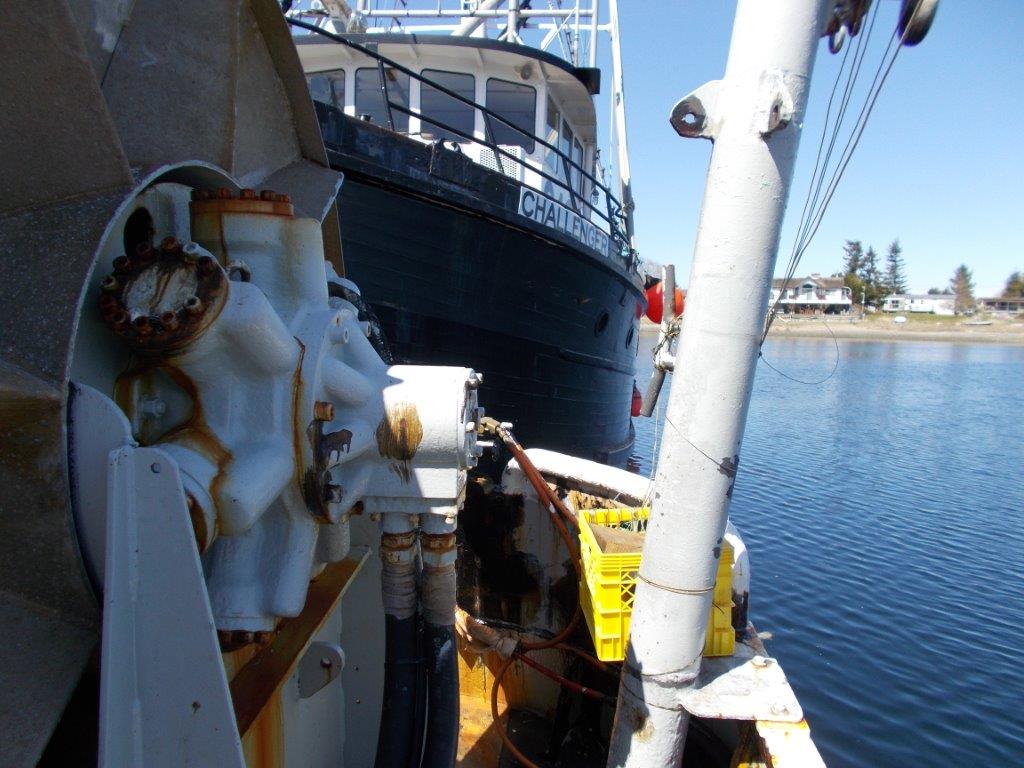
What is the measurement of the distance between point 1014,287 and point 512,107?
115m

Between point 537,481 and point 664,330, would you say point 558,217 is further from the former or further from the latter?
point 537,481

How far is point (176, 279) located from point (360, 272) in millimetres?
4319

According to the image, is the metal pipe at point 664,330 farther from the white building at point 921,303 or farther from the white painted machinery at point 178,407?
the white building at point 921,303

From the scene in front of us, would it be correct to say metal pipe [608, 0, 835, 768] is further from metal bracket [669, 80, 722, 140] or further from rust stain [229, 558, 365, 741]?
rust stain [229, 558, 365, 741]

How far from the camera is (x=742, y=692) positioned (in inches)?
103

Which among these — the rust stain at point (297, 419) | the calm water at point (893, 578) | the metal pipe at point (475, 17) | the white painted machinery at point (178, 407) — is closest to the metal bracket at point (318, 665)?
the white painted machinery at point (178, 407)

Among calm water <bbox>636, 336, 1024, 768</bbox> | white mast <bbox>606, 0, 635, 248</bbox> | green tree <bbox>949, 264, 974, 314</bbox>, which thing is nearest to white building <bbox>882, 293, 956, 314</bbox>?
green tree <bbox>949, 264, 974, 314</bbox>

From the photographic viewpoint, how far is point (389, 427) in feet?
6.37

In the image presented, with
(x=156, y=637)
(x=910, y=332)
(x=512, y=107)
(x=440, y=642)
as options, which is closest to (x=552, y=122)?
(x=512, y=107)

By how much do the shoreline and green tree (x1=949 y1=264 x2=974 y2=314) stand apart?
19617 mm

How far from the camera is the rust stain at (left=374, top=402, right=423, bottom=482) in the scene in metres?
1.93

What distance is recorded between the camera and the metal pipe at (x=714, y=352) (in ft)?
7.19

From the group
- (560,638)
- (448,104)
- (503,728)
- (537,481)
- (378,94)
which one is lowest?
(503,728)

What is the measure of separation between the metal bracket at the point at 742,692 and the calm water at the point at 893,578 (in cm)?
410
